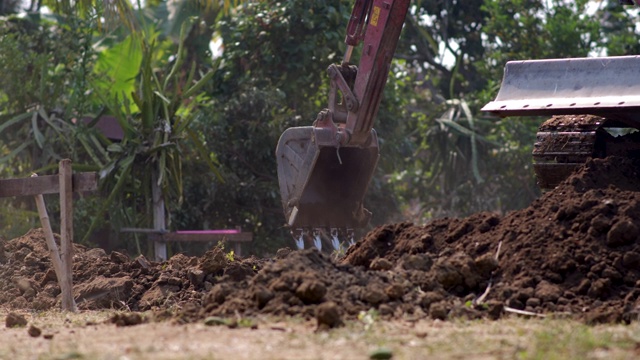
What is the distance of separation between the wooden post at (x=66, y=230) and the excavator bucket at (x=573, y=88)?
323cm

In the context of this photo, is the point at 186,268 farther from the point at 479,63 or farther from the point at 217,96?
the point at 479,63

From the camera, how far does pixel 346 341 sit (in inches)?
223

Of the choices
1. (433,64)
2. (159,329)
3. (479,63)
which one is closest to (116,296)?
(159,329)

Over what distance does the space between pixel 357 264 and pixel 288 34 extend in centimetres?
1123

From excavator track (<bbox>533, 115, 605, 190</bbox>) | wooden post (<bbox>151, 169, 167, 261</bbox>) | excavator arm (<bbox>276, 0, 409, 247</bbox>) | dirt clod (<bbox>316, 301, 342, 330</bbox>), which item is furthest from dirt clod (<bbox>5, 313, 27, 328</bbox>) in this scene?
wooden post (<bbox>151, 169, 167, 261</bbox>)

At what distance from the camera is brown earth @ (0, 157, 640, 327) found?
21.8ft

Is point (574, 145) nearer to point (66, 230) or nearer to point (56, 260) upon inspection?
point (66, 230)

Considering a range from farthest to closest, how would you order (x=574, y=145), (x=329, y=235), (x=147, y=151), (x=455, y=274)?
(x=147, y=151) < (x=329, y=235) < (x=574, y=145) < (x=455, y=274)

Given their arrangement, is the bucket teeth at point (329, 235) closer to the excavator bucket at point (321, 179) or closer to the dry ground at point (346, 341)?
the excavator bucket at point (321, 179)

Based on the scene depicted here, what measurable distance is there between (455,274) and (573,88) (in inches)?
106

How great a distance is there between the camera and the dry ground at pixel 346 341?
5.26 metres

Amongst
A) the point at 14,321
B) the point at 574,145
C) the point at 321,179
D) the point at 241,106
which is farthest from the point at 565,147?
the point at 241,106

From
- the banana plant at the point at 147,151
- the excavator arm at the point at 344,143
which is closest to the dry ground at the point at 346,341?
the excavator arm at the point at 344,143

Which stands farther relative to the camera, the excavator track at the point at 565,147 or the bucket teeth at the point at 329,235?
the bucket teeth at the point at 329,235
